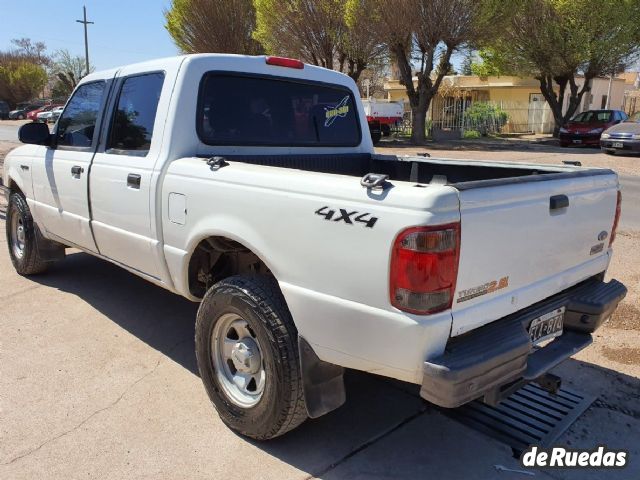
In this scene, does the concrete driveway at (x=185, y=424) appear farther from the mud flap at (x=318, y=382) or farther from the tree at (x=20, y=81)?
the tree at (x=20, y=81)

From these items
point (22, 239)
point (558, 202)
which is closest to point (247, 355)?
point (558, 202)

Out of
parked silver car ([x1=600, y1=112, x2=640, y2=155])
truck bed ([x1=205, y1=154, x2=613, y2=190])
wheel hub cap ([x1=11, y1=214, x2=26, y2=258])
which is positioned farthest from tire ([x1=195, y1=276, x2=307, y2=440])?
parked silver car ([x1=600, y1=112, x2=640, y2=155])

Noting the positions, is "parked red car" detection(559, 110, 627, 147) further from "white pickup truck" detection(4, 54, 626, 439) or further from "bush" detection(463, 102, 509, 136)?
"white pickup truck" detection(4, 54, 626, 439)

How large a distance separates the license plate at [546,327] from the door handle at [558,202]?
566 millimetres

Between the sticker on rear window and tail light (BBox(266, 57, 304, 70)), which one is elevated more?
tail light (BBox(266, 57, 304, 70))

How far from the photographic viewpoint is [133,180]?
367cm

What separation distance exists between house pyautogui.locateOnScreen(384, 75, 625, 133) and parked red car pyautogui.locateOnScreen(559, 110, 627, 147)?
8710 millimetres

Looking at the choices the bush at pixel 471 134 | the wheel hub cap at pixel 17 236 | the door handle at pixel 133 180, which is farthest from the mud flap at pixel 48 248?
the bush at pixel 471 134

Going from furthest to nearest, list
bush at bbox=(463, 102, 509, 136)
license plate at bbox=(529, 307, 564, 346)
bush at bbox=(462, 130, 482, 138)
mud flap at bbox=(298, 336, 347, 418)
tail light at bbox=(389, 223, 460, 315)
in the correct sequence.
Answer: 1. bush at bbox=(463, 102, 509, 136)
2. bush at bbox=(462, 130, 482, 138)
3. license plate at bbox=(529, 307, 564, 346)
4. mud flap at bbox=(298, 336, 347, 418)
5. tail light at bbox=(389, 223, 460, 315)

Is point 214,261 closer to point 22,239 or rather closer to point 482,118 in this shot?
point 22,239

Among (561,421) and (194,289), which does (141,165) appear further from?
(561,421)

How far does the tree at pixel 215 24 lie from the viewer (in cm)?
3162

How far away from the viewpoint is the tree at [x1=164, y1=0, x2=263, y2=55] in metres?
31.6

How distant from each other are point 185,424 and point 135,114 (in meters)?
2.13
